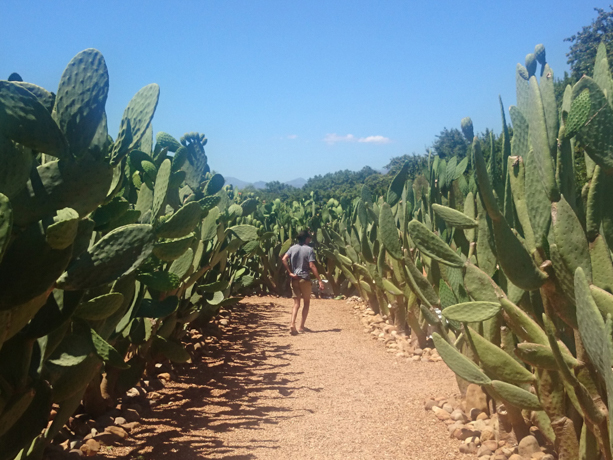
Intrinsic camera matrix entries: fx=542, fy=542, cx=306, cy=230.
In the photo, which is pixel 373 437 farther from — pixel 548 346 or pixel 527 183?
pixel 527 183

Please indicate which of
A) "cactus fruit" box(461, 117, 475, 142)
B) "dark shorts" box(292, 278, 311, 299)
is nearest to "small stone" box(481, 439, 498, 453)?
"cactus fruit" box(461, 117, 475, 142)

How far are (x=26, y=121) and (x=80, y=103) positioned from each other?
10.6 inches

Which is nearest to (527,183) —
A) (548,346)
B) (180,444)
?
(548,346)

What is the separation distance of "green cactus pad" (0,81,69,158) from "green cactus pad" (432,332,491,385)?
1795mm

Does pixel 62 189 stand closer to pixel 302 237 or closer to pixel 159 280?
pixel 159 280

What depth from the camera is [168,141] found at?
14.9 feet

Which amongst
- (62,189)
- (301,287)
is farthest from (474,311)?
(301,287)

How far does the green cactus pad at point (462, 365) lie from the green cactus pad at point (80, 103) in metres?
1.71

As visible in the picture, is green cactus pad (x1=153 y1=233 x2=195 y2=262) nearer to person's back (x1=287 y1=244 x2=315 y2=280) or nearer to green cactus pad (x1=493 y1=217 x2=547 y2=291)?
green cactus pad (x1=493 y1=217 x2=547 y2=291)

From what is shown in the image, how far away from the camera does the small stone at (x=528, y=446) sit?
2521 mm

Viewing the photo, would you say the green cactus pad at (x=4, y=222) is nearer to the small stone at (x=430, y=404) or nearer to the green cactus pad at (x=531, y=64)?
the green cactus pad at (x=531, y=64)

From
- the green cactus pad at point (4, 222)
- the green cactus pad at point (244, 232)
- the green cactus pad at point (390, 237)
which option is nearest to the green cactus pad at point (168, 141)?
the green cactus pad at point (244, 232)

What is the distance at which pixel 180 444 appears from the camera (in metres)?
2.93

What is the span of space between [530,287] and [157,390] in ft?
9.41
